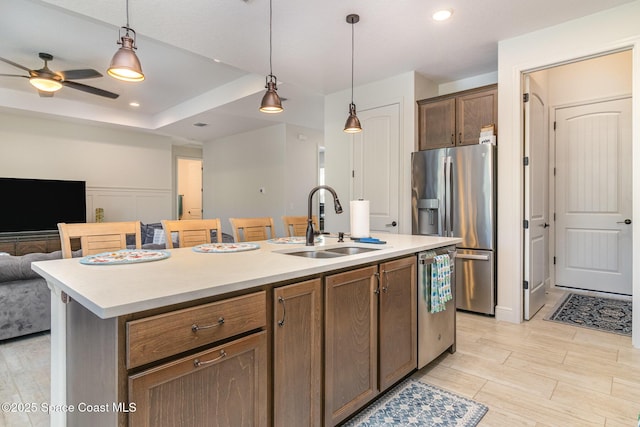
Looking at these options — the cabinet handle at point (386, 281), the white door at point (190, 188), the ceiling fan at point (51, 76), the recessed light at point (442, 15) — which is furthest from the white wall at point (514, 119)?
the white door at point (190, 188)

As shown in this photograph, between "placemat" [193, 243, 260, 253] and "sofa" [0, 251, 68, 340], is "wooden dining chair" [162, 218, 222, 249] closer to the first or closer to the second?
"placemat" [193, 243, 260, 253]

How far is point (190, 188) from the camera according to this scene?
10375 mm

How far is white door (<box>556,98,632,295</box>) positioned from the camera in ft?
13.1

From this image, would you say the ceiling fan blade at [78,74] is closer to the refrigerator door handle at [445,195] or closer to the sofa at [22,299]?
the sofa at [22,299]

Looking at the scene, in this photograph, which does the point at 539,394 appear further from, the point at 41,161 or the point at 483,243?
the point at 41,161

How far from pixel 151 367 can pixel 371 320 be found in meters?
1.13

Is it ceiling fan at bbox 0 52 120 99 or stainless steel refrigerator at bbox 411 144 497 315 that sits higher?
ceiling fan at bbox 0 52 120 99

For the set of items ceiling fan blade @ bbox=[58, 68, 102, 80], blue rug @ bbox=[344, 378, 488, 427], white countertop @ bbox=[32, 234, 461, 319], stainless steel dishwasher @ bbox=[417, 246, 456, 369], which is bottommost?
blue rug @ bbox=[344, 378, 488, 427]

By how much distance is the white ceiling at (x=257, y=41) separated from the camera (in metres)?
2.64

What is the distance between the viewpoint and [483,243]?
3.41 metres

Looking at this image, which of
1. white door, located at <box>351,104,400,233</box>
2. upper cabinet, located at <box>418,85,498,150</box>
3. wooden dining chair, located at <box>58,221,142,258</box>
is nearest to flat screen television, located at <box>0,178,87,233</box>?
wooden dining chair, located at <box>58,221,142,258</box>

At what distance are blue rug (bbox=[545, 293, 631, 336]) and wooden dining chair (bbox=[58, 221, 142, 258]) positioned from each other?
3815mm

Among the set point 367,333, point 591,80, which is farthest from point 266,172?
point 367,333

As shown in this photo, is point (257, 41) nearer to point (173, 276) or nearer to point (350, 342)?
point (173, 276)
